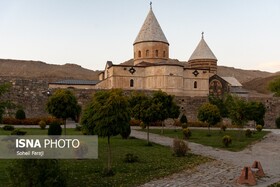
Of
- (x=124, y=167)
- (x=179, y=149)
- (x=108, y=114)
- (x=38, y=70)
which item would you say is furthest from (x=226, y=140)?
(x=38, y=70)

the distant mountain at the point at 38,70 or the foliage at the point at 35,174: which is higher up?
the distant mountain at the point at 38,70

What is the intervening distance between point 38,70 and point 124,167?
10836cm

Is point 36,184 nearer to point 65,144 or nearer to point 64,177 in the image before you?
point 64,177

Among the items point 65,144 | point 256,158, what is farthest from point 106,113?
point 256,158

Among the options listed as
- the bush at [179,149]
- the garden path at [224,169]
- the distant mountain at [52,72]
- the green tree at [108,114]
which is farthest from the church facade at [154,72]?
the distant mountain at [52,72]

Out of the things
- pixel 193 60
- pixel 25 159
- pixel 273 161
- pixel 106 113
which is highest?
pixel 193 60

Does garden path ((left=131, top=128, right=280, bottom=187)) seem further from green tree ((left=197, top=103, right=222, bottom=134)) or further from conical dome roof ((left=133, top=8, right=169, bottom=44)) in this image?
conical dome roof ((left=133, top=8, right=169, bottom=44))

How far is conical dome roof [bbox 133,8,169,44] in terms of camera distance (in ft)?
140

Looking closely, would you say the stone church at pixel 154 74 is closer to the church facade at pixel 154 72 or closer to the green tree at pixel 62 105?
the church facade at pixel 154 72

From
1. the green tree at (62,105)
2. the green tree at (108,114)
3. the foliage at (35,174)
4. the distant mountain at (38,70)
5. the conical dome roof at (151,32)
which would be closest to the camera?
the foliage at (35,174)

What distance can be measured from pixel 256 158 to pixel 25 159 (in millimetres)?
10162

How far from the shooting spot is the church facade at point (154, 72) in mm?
38969

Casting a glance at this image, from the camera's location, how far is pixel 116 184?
855 cm

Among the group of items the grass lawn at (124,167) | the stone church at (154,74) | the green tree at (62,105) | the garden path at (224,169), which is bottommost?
the garden path at (224,169)
